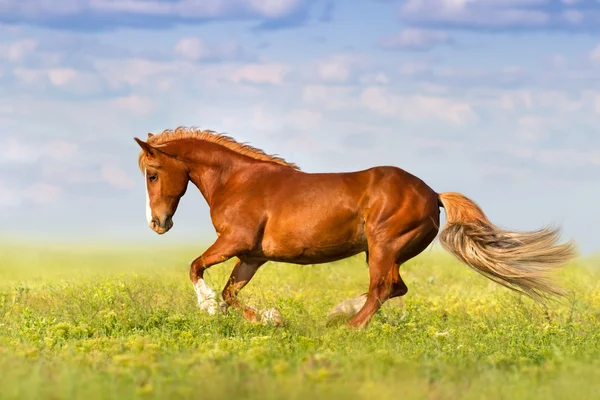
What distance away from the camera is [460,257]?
38.2 feet

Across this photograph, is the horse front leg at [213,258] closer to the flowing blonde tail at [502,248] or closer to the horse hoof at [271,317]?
the horse hoof at [271,317]

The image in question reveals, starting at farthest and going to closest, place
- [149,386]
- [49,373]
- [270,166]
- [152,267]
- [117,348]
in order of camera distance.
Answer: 1. [152,267]
2. [270,166]
3. [117,348]
4. [49,373]
5. [149,386]

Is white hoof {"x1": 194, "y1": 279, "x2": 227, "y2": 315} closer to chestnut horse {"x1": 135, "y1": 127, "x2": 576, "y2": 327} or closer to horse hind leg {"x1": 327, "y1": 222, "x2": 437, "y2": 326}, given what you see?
chestnut horse {"x1": 135, "y1": 127, "x2": 576, "y2": 327}

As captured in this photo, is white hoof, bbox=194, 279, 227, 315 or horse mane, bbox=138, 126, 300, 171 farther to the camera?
horse mane, bbox=138, 126, 300, 171

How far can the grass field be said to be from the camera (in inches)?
237

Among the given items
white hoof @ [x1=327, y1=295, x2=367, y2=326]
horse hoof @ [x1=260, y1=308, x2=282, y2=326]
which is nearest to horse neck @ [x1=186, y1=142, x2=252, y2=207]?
horse hoof @ [x1=260, y1=308, x2=282, y2=326]

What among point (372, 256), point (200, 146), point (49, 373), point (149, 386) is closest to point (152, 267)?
point (200, 146)

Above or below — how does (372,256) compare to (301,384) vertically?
above

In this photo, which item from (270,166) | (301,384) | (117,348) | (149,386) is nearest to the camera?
(149,386)

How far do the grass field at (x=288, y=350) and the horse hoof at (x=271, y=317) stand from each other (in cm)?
11

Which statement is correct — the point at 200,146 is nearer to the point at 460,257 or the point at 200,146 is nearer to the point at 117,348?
the point at 460,257

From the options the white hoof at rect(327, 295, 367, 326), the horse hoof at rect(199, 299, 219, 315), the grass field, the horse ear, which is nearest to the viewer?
the grass field

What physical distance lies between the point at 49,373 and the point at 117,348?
154cm

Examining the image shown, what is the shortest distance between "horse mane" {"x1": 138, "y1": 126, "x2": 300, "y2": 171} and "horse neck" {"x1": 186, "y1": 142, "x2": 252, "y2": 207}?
0.17 meters
